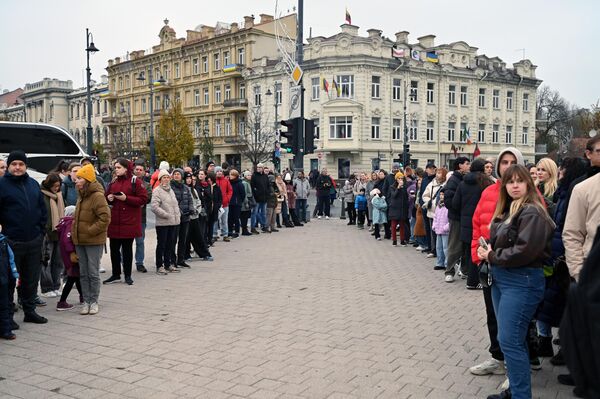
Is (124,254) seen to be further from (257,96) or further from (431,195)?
(257,96)

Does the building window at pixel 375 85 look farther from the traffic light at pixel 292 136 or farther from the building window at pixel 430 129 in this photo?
the traffic light at pixel 292 136

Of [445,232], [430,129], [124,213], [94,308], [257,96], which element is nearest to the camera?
[94,308]

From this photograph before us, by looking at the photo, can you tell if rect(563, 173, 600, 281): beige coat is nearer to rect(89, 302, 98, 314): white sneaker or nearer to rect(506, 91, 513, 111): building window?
rect(89, 302, 98, 314): white sneaker

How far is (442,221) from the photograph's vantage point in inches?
413

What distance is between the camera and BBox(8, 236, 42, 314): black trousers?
684 cm

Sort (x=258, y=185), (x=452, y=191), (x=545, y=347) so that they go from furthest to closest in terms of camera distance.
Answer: (x=258, y=185), (x=452, y=191), (x=545, y=347)

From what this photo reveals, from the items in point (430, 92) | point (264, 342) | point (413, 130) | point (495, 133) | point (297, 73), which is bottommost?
point (264, 342)

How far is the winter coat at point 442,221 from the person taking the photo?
10.5m

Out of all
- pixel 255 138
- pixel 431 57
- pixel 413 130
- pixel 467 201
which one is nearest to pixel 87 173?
pixel 467 201

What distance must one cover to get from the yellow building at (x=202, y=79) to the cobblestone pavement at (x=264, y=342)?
46417mm

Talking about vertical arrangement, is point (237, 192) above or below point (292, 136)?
below

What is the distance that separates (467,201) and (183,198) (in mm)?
5588

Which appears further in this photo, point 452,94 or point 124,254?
point 452,94

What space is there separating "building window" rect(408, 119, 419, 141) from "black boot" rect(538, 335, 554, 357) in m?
49.7
